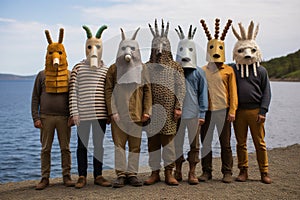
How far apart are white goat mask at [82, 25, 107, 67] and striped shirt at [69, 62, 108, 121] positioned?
0.14 meters

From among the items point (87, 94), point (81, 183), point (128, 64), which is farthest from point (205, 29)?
point (81, 183)

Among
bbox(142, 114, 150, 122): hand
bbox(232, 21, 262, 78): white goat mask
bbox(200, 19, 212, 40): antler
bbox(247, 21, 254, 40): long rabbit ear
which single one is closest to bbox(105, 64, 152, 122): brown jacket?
bbox(142, 114, 150, 122): hand

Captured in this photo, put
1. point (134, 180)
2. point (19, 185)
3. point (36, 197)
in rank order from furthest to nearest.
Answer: point (19, 185)
point (134, 180)
point (36, 197)

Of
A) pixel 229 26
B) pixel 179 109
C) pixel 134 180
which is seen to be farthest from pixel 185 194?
pixel 229 26

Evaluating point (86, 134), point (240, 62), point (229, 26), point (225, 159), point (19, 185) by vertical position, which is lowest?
point (19, 185)

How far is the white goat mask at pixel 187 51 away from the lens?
619 cm

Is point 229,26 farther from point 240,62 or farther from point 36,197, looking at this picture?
point 36,197

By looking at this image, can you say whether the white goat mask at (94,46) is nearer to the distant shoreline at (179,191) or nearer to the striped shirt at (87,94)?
the striped shirt at (87,94)

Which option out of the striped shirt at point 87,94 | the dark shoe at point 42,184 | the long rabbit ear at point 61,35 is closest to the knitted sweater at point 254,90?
the striped shirt at point 87,94

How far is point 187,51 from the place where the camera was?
618 cm

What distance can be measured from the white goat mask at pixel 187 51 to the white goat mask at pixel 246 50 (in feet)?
2.32

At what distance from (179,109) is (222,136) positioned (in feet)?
2.73

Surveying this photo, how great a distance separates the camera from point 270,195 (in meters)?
5.87

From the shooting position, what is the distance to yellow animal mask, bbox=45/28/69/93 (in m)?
6.10
